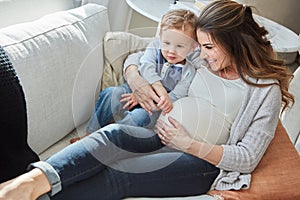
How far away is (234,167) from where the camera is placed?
1.13 meters

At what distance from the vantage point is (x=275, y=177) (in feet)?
3.72

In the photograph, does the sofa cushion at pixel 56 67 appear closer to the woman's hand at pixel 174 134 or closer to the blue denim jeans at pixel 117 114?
the blue denim jeans at pixel 117 114

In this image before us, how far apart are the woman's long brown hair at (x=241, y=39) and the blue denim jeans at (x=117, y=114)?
270 millimetres

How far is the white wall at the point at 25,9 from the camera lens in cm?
132

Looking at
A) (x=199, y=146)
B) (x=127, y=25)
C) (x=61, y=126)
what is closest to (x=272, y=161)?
(x=199, y=146)

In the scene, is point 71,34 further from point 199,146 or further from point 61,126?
point 199,146

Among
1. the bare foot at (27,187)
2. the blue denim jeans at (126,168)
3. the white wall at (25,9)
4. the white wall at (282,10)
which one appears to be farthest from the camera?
the white wall at (282,10)

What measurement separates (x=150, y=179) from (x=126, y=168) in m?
0.07

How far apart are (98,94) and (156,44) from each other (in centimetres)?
25

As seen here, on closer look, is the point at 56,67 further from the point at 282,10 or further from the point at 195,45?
the point at 282,10

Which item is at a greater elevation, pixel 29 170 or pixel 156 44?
pixel 156 44

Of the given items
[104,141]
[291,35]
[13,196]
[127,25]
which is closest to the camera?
[13,196]

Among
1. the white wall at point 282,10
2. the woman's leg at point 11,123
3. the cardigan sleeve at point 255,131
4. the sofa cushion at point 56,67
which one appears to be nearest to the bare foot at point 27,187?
the woman's leg at point 11,123

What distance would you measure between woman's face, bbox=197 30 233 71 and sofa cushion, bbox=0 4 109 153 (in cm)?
37
